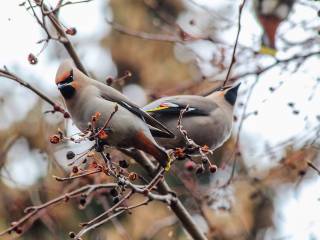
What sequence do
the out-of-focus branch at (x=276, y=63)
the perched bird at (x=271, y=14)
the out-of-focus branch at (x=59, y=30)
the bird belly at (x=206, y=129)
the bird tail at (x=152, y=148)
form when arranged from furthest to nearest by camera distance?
the perched bird at (x=271, y=14) < the out-of-focus branch at (x=276, y=63) < the bird belly at (x=206, y=129) < the out-of-focus branch at (x=59, y=30) < the bird tail at (x=152, y=148)

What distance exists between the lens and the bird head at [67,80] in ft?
10.6

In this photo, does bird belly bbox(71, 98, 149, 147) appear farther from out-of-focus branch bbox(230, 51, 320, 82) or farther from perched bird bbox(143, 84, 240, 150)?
out-of-focus branch bbox(230, 51, 320, 82)

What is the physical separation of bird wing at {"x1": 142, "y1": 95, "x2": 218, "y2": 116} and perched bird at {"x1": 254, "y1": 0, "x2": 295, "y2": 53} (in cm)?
146

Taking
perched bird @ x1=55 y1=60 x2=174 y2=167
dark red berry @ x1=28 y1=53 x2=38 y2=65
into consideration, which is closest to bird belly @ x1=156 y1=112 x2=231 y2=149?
perched bird @ x1=55 y1=60 x2=174 y2=167

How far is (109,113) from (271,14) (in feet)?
9.70

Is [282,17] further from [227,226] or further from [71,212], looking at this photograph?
[71,212]

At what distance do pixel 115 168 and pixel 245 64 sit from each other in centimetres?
186

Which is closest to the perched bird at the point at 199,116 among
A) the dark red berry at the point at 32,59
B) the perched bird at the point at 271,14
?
the dark red berry at the point at 32,59

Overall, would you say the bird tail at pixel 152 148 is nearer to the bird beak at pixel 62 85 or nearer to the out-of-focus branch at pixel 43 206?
the out-of-focus branch at pixel 43 206

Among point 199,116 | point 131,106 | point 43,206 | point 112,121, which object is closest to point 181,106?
point 199,116

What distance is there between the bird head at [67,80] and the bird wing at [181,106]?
0.47m

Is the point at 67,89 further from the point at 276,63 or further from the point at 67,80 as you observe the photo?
the point at 276,63

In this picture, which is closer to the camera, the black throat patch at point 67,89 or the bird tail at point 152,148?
the bird tail at point 152,148

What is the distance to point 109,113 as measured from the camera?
124 inches
